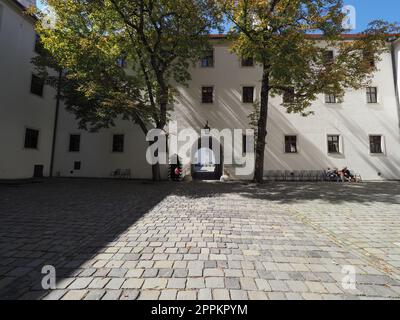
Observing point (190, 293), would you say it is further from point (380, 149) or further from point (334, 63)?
point (380, 149)

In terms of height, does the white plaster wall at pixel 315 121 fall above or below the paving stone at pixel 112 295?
above

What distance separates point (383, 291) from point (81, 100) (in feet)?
54.3

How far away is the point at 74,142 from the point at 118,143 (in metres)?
3.53

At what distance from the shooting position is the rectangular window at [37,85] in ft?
57.1

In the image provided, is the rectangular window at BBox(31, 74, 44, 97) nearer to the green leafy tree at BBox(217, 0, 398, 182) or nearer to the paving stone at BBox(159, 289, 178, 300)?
the green leafy tree at BBox(217, 0, 398, 182)

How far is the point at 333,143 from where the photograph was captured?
1936cm

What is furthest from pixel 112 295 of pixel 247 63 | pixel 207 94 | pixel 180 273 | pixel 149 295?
pixel 247 63

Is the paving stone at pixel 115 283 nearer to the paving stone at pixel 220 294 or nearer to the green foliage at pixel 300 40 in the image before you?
the paving stone at pixel 220 294

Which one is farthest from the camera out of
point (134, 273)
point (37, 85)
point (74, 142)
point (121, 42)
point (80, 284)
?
point (74, 142)

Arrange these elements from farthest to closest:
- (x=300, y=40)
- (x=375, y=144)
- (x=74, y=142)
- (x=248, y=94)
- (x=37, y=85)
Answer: (x=74, y=142)
(x=248, y=94)
(x=375, y=144)
(x=37, y=85)
(x=300, y=40)

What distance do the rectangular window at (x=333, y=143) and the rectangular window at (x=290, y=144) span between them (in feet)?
8.51

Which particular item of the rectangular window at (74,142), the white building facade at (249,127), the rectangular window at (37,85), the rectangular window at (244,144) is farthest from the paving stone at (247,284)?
the rectangular window at (74,142)

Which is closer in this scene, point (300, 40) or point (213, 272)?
point (213, 272)

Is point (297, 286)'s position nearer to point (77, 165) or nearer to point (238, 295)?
point (238, 295)
